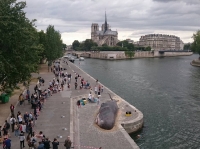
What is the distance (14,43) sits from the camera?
24.5m

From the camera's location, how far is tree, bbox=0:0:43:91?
76.9 ft

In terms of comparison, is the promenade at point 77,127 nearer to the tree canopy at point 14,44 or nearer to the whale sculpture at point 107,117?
the whale sculpture at point 107,117

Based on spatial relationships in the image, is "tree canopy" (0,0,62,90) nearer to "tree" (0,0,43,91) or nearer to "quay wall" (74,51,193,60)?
"tree" (0,0,43,91)

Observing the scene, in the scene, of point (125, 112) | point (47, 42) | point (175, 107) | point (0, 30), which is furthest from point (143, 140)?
point (47, 42)

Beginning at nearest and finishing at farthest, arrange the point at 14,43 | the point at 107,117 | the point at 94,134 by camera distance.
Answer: the point at 94,134 → the point at 107,117 → the point at 14,43

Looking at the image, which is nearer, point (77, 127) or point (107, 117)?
point (77, 127)

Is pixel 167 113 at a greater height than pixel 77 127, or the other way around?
pixel 77 127

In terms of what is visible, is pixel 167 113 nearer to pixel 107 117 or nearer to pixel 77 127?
pixel 107 117

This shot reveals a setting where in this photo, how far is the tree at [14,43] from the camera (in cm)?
2344

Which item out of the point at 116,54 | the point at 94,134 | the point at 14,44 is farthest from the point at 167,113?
the point at 116,54

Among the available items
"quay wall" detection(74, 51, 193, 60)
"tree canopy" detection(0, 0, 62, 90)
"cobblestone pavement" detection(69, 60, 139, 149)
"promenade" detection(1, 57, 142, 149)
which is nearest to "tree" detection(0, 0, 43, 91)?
"tree canopy" detection(0, 0, 62, 90)

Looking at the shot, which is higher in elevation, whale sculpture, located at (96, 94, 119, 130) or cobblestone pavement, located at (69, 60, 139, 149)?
whale sculpture, located at (96, 94, 119, 130)

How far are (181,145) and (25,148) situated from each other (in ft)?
40.2

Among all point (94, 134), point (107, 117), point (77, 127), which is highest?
point (107, 117)
